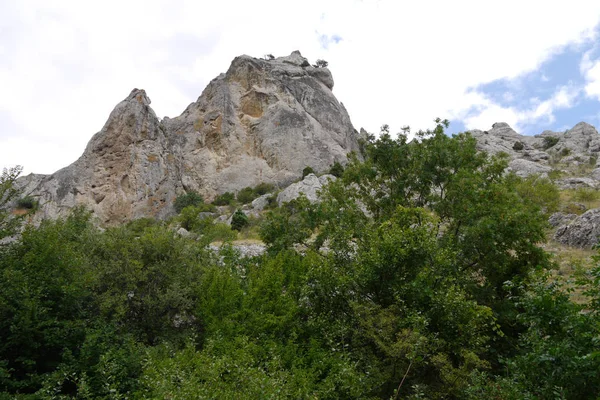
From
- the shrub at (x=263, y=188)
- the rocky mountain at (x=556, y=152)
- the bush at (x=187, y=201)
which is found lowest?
the bush at (x=187, y=201)

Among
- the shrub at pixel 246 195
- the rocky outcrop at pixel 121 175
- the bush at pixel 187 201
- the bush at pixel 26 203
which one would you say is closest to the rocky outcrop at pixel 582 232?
the shrub at pixel 246 195

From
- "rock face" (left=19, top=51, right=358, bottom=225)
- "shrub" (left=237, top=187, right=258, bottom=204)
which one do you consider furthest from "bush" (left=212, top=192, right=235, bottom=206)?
"rock face" (left=19, top=51, right=358, bottom=225)

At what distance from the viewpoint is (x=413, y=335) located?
8.59m

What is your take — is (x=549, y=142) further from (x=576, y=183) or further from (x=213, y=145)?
(x=213, y=145)

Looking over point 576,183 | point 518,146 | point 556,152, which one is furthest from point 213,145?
point 556,152

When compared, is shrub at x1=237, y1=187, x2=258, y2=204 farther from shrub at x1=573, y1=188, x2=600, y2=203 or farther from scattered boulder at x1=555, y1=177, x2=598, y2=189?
shrub at x1=573, y1=188, x2=600, y2=203

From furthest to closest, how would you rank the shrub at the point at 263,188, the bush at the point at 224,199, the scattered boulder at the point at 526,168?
the shrub at the point at 263,188 → the bush at the point at 224,199 → the scattered boulder at the point at 526,168

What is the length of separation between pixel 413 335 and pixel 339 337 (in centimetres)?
222

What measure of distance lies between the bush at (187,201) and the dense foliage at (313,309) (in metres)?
37.8

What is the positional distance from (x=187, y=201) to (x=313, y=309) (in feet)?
145

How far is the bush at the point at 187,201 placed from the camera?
51875 millimetres

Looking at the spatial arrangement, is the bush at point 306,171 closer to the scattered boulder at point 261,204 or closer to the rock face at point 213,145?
the rock face at point 213,145

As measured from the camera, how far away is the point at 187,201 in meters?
52.8

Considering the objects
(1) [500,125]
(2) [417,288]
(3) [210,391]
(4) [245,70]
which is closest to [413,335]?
(2) [417,288]
